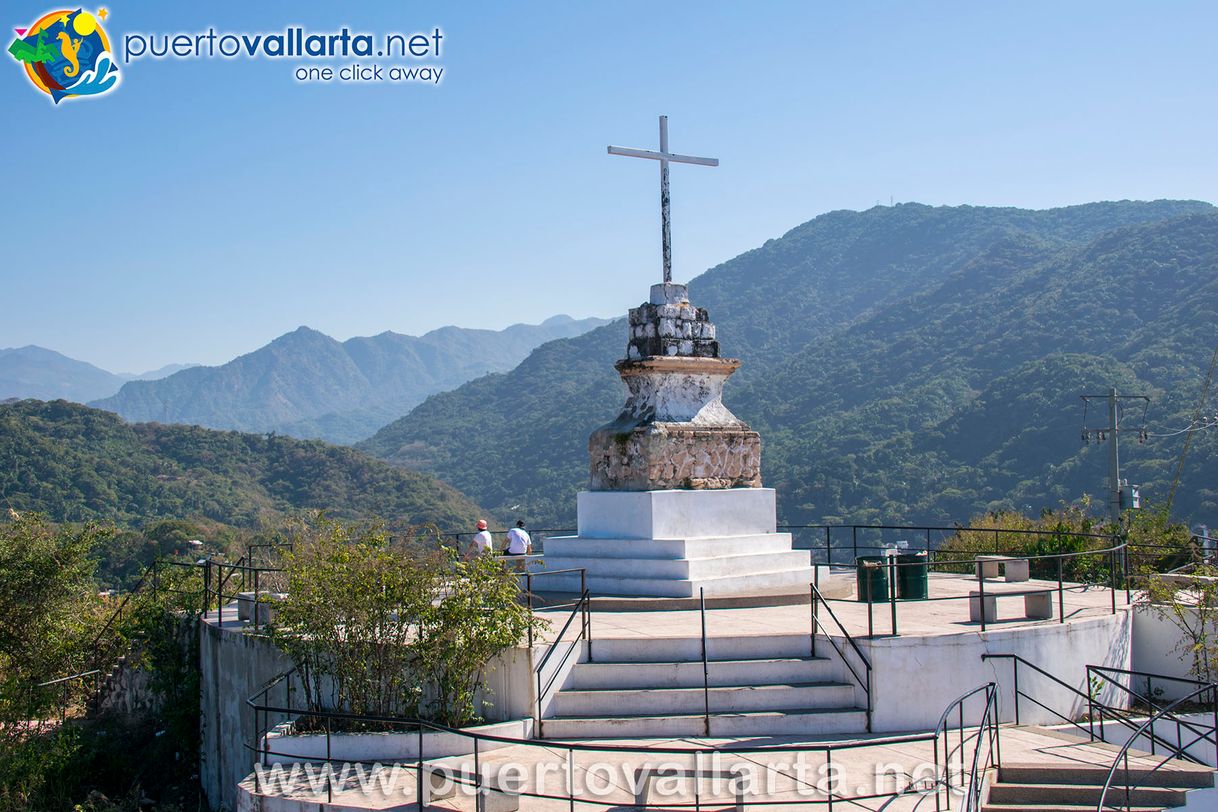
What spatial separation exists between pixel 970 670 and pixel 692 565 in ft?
14.3

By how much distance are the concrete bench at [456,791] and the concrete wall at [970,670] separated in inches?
156

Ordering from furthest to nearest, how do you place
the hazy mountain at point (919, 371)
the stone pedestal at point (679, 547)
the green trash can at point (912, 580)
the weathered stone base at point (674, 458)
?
the hazy mountain at point (919, 371)
the weathered stone base at point (674, 458)
the stone pedestal at point (679, 547)
the green trash can at point (912, 580)

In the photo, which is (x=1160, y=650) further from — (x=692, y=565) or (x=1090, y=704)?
(x=692, y=565)

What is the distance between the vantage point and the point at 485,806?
928 centimetres

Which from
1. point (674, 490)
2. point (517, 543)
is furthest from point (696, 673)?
point (517, 543)

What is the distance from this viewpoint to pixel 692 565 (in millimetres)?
15586

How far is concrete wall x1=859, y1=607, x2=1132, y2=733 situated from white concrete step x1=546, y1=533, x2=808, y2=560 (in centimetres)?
434

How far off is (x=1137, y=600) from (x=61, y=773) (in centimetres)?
1385

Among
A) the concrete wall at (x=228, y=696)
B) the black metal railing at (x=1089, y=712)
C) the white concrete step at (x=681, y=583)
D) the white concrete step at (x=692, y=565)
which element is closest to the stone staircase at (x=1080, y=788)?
the black metal railing at (x=1089, y=712)

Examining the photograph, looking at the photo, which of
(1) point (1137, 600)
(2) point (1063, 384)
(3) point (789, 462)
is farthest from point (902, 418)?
(1) point (1137, 600)

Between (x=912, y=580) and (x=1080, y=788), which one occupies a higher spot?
(x=912, y=580)

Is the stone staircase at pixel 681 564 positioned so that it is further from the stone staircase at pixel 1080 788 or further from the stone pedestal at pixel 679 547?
the stone staircase at pixel 1080 788

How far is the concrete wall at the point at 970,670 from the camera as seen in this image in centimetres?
1175

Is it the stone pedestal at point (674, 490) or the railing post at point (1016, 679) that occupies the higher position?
the stone pedestal at point (674, 490)
